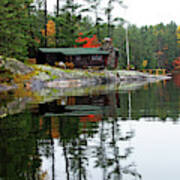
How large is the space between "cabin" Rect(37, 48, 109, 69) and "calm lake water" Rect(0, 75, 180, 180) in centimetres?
4147

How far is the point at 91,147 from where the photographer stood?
7328 mm

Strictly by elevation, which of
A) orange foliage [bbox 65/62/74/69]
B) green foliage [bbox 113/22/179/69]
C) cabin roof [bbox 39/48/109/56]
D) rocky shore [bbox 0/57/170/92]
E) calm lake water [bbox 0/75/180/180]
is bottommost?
calm lake water [bbox 0/75/180/180]

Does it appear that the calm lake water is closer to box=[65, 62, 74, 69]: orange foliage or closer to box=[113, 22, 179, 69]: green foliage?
box=[65, 62, 74, 69]: orange foliage

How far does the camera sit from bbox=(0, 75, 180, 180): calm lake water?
18.1 feet

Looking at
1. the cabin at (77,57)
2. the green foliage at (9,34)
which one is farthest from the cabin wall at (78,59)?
the green foliage at (9,34)

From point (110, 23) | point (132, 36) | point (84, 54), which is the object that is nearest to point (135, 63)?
point (132, 36)

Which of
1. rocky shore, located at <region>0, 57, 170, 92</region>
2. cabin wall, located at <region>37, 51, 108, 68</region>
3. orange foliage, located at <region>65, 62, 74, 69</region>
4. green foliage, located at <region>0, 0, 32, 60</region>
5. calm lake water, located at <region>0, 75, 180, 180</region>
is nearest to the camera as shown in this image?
calm lake water, located at <region>0, 75, 180, 180</region>

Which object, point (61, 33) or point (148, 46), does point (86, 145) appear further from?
point (148, 46)

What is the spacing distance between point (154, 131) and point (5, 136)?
453 centimetres

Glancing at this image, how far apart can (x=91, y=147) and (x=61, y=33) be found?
55.4 metres

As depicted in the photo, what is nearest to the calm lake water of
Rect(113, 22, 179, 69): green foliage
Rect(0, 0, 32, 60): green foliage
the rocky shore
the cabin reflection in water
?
the cabin reflection in water

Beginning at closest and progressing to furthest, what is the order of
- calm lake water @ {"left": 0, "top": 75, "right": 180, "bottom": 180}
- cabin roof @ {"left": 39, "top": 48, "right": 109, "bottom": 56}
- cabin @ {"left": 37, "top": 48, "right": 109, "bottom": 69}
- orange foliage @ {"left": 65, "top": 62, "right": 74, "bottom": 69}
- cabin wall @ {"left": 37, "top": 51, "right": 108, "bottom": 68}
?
calm lake water @ {"left": 0, "top": 75, "right": 180, "bottom": 180}
orange foliage @ {"left": 65, "top": 62, "right": 74, "bottom": 69}
cabin roof @ {"left": 39, "top": 48, "right": 109, "bottom": 56}
cabin @ {"left": 37, "top": 48, "right": 109, "bottom": 69}
cabin wall @ {"left": 37, "top": 51, "right": 108, "bottom": 68}

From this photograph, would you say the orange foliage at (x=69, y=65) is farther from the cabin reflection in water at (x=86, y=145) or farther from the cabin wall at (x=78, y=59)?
the cabin reflection in water at (x=86, y=145)

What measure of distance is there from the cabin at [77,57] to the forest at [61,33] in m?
2.48
